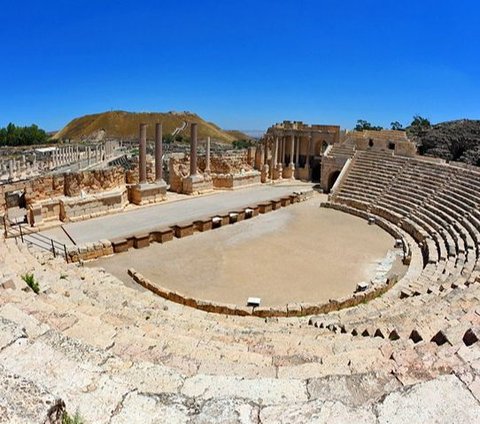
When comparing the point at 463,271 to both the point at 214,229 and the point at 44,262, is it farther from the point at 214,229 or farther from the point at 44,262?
the point at 44,262

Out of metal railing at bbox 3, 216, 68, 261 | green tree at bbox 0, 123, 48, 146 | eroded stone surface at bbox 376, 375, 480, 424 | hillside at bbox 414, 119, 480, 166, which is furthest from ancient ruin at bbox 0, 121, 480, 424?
green tree at bbox 0, 123, 48, 146

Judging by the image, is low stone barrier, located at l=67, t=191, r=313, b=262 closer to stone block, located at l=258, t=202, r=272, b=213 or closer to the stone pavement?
stone block, located at l=258, t=202, r=272, b=213

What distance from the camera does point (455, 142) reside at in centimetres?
3183

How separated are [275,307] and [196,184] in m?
15.5

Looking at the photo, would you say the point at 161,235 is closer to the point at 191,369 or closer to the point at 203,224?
the point at 203,224

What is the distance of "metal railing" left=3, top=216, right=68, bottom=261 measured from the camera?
1348 centimetres

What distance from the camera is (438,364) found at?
3.71 m

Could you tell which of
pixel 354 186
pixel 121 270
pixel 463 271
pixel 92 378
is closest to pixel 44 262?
pixel 121 270

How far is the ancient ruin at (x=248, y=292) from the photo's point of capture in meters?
3.13

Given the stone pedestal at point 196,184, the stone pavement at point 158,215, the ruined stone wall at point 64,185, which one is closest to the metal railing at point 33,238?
the stone pavement at point 158,215

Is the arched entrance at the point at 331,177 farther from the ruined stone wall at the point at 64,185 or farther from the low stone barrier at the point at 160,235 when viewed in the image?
the ruined stone wall at the point at 64,185

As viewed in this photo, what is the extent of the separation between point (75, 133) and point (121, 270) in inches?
3918

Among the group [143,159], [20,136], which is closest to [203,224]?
[143,159]

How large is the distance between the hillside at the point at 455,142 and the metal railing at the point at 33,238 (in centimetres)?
2730
